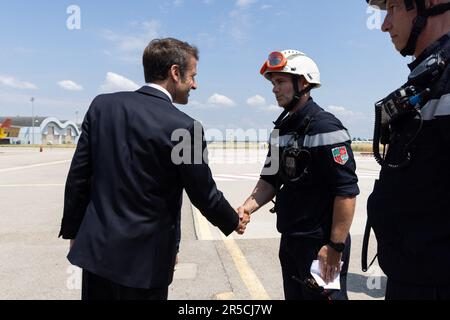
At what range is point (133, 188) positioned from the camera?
1.86 metres

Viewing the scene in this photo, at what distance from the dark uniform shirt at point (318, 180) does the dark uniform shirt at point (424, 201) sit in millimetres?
632

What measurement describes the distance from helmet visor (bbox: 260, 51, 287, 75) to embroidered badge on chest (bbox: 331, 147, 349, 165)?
2.53 ft

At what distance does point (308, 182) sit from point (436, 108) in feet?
3.48

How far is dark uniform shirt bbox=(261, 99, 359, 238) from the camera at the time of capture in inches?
82.7

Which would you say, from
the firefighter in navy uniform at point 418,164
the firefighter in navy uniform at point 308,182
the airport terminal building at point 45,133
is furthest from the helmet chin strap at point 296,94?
the airport terminal building at point 45,133

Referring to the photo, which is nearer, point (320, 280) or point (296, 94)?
point (320, 280)

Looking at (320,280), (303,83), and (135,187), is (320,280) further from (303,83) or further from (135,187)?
(303,83)

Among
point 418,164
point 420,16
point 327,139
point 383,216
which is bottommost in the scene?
point 383,216

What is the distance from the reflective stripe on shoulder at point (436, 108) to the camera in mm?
1207

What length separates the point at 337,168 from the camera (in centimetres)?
209

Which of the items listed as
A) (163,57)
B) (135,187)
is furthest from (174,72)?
(135,187)

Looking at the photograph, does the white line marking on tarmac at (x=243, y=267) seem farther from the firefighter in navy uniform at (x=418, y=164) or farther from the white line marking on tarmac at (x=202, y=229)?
the firefighter in navy uniform at (x=418, y=164)

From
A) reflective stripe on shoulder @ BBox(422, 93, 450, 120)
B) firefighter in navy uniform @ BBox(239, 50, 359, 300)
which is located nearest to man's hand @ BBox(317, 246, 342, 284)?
firefighter in navy uniform @ BBox(239, 50, 359, 300)
